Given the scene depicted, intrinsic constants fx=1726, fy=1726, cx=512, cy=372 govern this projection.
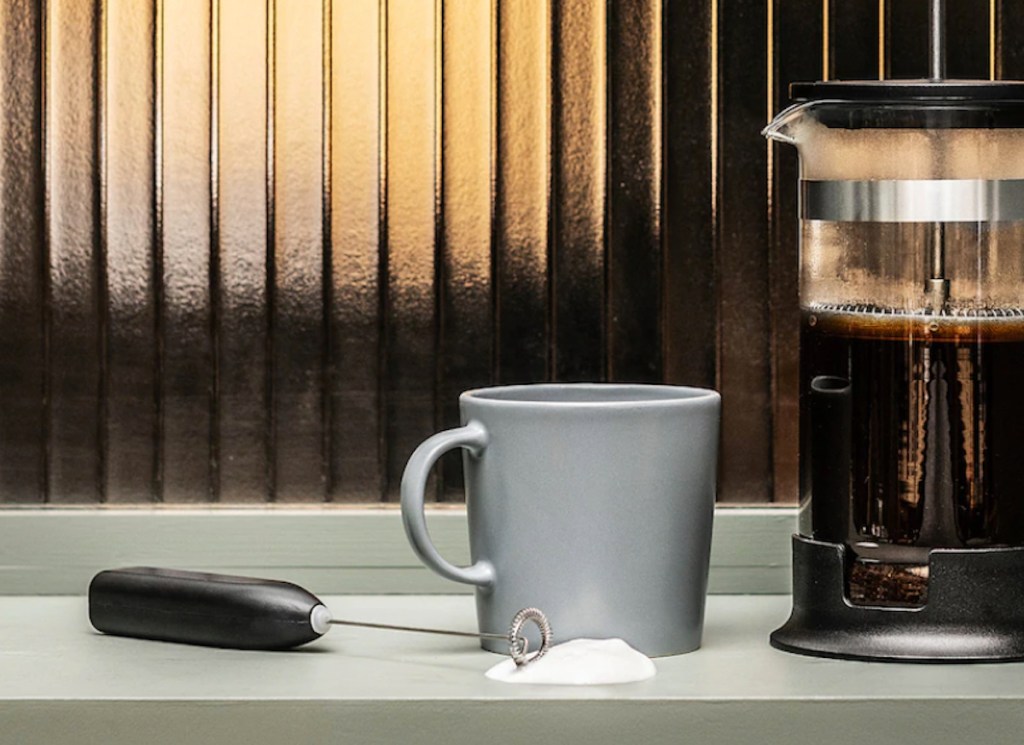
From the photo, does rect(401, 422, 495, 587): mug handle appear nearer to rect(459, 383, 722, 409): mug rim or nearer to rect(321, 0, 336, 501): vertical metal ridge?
rect(459, 383, 722, 409): mug rim

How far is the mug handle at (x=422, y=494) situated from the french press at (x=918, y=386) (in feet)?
0.51

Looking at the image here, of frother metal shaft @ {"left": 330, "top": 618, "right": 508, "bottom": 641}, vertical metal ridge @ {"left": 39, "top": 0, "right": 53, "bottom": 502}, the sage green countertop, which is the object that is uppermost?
vertical metal ridge @ {"left": 39, "top": 0, "right": 53, "bottom": 502}

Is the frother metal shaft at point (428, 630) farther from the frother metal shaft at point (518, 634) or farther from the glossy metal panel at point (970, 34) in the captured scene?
the glossy metal panel at point (970, 34)

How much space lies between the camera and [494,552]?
82cm

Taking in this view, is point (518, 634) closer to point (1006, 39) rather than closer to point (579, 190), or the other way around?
point (579, 190)

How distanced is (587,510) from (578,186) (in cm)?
25

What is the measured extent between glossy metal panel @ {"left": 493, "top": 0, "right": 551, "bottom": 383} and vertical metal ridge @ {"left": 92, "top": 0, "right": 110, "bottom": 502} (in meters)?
0.22

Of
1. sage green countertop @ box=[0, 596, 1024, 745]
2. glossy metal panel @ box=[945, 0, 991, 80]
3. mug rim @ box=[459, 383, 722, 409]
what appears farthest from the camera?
glossy metal panel @ box=[945, 0, 991, 80]

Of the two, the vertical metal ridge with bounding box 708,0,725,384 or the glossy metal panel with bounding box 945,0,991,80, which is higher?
the glossy metal panel with bounding box 945,0,991,80

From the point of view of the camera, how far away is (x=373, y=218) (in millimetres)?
982

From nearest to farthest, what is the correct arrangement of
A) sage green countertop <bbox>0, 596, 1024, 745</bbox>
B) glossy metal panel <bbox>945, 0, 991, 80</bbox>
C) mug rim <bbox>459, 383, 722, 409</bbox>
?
sage green countertop <bbox>0, 596, 1024, 745</bbox>
mug rim <bbox>459, 383, 722, 409</bbox>
glossy metal panel <bbox>945, 0, 991, 80</bbox>

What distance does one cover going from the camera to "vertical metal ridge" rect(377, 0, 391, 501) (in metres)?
0.98

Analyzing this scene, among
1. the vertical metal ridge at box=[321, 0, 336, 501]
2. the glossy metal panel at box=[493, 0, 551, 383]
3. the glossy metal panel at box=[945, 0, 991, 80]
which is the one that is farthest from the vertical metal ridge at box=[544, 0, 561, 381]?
the glossy metal panel at box=[945, 0, 991, 80]

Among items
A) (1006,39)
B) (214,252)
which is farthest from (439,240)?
(1006,39)
